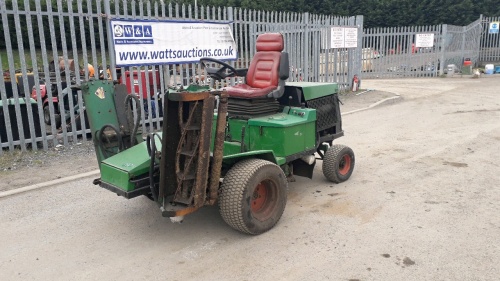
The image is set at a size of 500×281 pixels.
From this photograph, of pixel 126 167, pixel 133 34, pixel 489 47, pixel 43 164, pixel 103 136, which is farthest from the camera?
pixel 489 47

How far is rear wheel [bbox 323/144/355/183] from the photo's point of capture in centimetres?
523

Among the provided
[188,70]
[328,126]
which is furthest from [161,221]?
[188,70]

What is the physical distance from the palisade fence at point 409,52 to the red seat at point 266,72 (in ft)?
52.5

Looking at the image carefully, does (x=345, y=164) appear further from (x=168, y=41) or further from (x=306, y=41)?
(x=306, y=41)

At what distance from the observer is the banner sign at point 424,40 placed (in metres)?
19.5

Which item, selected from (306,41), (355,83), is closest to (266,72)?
(306,41)

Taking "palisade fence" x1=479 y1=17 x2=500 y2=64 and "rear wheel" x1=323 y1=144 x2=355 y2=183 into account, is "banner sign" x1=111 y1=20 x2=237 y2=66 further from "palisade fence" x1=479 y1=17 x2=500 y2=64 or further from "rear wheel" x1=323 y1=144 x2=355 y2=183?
"palisade fence" x1=479 y1=17 x2=500 y2=64

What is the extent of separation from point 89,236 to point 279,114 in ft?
7.82

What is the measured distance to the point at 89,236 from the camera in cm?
401

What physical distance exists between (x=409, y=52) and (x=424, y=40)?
87cm

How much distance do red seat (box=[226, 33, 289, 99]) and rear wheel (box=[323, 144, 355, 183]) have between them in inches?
41.8

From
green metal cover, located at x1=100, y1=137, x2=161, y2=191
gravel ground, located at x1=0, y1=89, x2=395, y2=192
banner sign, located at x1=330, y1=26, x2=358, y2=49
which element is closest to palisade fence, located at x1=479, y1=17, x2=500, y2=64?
banner sign, located at x1=330, y1=26, x2=358, y2=49

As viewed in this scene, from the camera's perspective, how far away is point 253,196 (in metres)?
3.99

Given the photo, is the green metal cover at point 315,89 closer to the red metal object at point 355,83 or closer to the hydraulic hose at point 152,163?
the hydraulic hose at point 152,163
